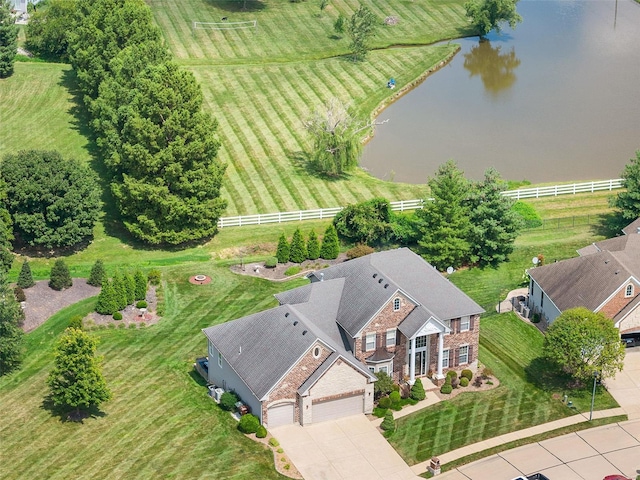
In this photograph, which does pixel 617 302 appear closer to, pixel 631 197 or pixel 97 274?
pixel 631 197

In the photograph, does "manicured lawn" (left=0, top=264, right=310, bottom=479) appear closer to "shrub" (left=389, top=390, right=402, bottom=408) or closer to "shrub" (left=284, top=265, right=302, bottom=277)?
"shrub" (left=284, top=265, right=302, bottom=277)

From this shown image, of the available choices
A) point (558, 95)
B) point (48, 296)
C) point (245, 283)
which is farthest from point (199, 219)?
point (558, 95)

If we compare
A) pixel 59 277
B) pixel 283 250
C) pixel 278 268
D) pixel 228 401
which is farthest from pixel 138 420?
pixel 283 250

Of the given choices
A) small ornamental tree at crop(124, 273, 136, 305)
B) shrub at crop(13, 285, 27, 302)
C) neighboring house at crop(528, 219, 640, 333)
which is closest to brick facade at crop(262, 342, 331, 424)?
small ornamental tree at crop(124, 273, 136, 305)

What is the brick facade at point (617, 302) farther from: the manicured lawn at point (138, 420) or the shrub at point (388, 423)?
the manicured lawn at point (138, 420)

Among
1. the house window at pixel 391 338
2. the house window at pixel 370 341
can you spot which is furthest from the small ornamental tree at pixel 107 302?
the house window at pixel 391 338

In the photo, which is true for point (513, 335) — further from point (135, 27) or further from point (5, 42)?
point (5, 42)
